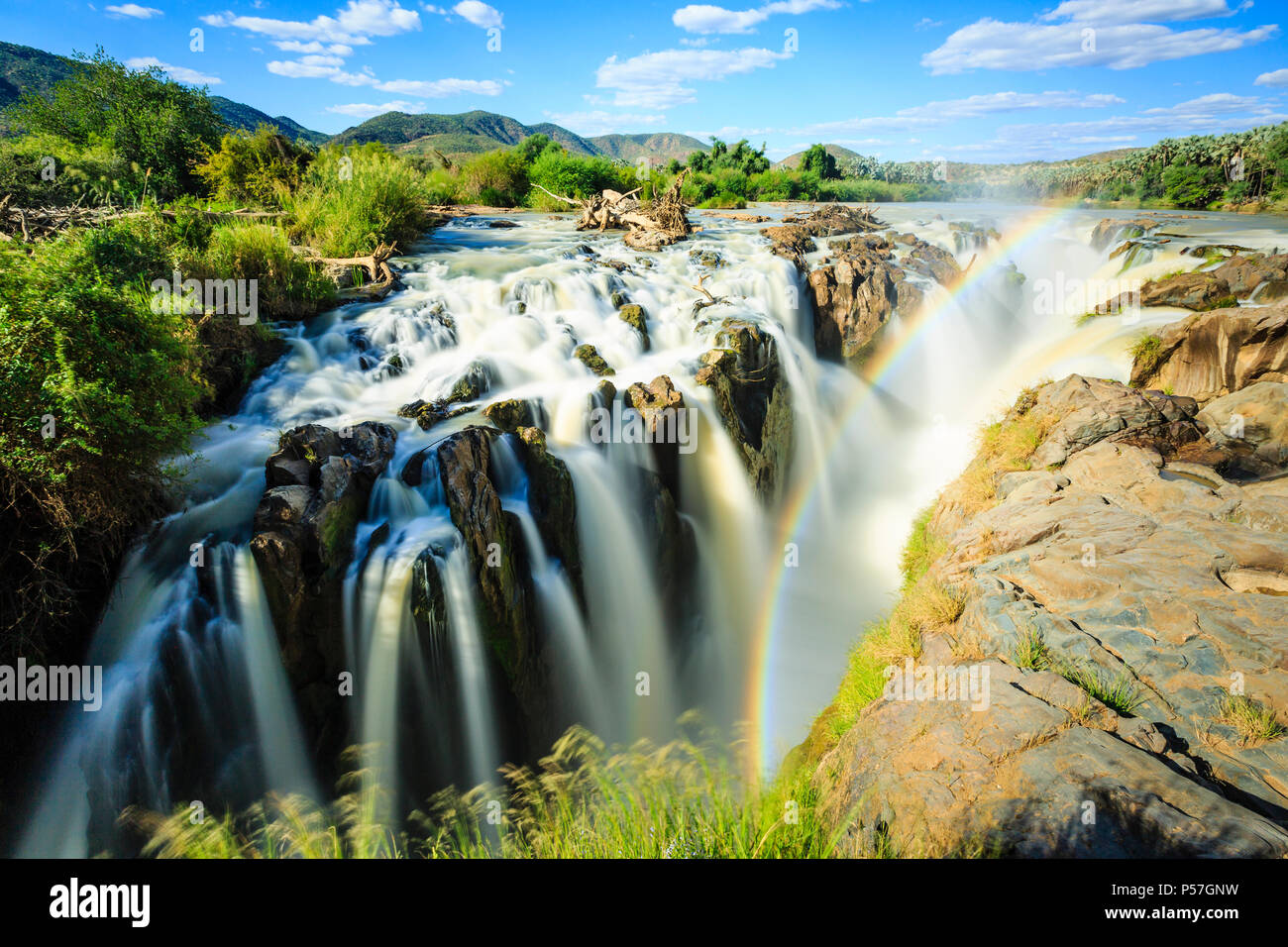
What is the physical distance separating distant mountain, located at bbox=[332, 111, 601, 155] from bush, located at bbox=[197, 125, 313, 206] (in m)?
54.4

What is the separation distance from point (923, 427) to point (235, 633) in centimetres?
1650

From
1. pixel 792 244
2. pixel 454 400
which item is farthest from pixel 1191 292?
pixel 454 400

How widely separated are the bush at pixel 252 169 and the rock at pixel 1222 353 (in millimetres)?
19925

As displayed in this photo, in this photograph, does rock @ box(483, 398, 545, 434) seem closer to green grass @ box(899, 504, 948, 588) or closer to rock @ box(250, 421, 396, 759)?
rock @ box(250, 421, 396, 759)

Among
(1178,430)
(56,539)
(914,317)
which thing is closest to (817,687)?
(1178,430)

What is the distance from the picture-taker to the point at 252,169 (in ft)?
49.9

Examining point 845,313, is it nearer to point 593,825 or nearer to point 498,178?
point 593,825

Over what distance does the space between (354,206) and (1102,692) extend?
16219 mm

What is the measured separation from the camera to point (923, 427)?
16141mm

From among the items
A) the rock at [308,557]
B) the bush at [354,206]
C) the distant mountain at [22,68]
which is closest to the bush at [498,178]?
the bush at [354,206]

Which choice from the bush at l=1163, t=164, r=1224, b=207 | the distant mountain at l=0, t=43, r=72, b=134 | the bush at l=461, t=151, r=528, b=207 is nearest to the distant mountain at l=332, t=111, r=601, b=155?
the distant mountain at l=0, t=43, r=72, b=134

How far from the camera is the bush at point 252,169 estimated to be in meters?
14.5

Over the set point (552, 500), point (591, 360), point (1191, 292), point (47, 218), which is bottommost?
point (552, 500)
